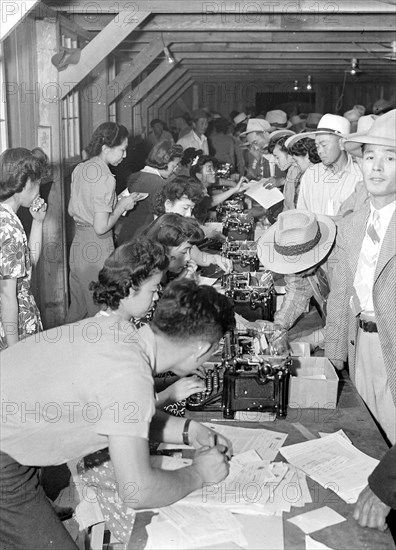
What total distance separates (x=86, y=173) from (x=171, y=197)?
74 cm

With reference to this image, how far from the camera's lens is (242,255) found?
5.20m

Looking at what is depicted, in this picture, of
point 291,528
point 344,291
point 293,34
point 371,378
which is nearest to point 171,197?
point 344,291

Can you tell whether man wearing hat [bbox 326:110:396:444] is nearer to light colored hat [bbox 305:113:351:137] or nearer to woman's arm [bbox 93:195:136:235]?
light colored hat [bbox 305:113:351:137]

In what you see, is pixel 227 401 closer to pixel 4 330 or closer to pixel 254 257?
pixel 4 330

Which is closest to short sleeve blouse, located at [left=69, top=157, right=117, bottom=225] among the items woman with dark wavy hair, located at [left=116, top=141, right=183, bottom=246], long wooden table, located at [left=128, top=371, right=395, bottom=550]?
woman with dark wavy hair, located at [left=116, top=141, right=183, bottom=246]

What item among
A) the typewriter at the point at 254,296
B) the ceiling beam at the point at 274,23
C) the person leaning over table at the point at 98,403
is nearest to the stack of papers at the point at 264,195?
the ceiling beam at the point at 274,23

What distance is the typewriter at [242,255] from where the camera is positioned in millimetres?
5078

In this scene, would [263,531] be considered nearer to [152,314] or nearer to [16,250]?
[152,314]

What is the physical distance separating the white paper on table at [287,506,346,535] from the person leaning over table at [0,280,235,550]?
11.4 inches

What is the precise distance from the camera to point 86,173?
545cm

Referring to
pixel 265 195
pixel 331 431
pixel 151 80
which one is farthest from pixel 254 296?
pixel 151 80

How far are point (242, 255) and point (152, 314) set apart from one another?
176 cm

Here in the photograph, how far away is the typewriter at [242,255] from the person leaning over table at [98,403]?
281 centimetres

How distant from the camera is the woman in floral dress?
144 inches
